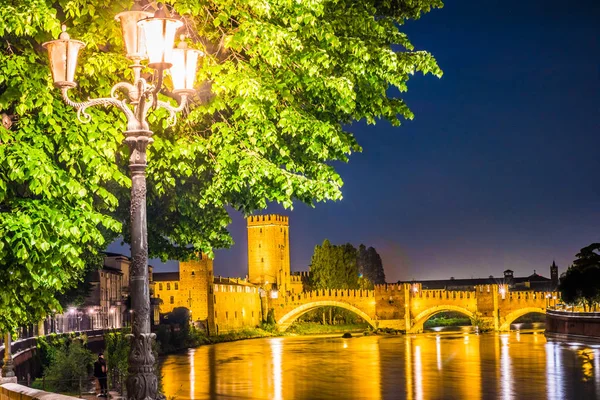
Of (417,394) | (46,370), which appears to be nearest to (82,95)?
(46,370)

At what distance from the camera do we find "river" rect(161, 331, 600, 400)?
38.0 m

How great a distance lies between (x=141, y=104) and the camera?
8.30 m

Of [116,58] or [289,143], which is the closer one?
[116,58]

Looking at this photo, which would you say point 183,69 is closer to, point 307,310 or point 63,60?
point 63,60

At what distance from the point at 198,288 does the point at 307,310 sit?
56.3 ft

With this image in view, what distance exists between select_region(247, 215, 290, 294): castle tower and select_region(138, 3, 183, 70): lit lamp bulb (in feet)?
317

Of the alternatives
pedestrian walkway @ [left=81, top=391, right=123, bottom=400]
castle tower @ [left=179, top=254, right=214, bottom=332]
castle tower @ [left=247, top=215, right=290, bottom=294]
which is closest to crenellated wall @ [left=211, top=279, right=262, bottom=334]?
castle tower @ [left=179, top=254, right=214, bottom=332]

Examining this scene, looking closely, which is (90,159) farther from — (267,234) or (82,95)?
(267,234)

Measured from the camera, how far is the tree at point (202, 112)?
9797 mm

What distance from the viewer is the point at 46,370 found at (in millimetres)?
28812

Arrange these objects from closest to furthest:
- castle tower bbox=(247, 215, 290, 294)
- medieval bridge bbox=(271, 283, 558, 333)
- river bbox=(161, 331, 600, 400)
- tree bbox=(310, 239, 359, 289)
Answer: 1. river bbox=(161, 331, 600, 400)
2. medieval bridge bbox=(271, 283, 558, 333)
3. tree bbox=(310, 239, 359, 289)
4. castle tower bbox=(247, 215, 290, 294)

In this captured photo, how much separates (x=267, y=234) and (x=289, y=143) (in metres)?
95.5

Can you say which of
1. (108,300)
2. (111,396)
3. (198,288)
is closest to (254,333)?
(198,288)

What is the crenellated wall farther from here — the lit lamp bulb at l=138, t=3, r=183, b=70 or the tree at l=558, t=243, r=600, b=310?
the lit lamp bulb at l=138, t=3, r=183, b=70
